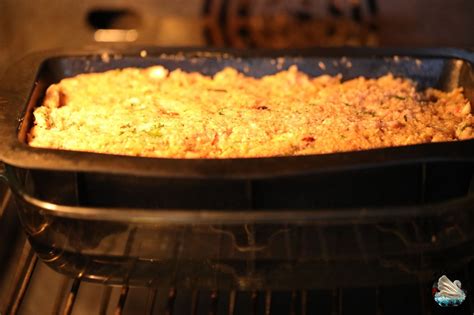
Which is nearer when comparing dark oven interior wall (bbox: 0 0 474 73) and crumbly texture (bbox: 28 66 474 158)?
crumbly texture (bbox: 28 66 474 158)

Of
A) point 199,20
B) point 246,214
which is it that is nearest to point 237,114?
point 246,214

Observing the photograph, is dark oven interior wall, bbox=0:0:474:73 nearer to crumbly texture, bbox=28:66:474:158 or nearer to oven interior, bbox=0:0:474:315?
oven interior, bbox=0:0:474:315

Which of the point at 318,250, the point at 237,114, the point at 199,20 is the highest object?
the point at 199,20

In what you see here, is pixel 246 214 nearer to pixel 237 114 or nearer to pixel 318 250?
pixel 318 250

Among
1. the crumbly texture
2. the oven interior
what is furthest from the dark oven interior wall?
the crumbly texture

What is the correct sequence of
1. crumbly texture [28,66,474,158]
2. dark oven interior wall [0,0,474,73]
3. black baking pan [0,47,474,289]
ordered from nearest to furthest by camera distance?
1. black baking pan [0,47,474,289]
2. crumbly texture [28,66,474,158]
3. dark oven interior wall [0,0,474,73]
